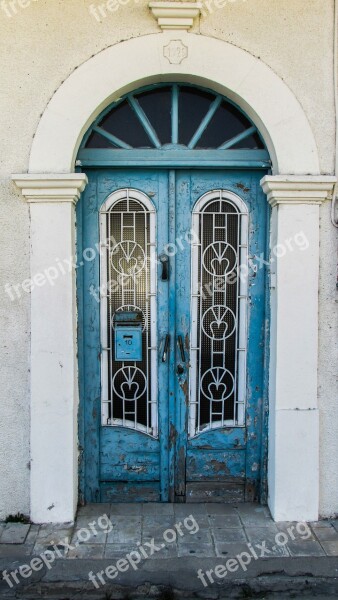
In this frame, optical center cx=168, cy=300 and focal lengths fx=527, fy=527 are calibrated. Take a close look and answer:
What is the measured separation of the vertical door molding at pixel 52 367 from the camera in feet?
12.6

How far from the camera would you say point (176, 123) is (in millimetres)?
4086

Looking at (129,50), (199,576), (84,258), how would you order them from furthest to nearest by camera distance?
1. (84,258)
2. (129,50)
3. (199,576)

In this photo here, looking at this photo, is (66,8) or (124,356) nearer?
(66,8)

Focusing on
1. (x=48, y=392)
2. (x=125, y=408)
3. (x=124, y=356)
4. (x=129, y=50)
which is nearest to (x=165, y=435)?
(x=125, y=408)

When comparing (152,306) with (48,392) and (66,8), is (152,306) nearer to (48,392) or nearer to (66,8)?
(48,392)

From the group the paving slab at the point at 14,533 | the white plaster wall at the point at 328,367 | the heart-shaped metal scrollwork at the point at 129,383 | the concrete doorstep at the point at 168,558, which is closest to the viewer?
the concrete doorstep at the point at 168,558

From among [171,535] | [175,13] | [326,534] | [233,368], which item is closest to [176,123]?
[175,13]

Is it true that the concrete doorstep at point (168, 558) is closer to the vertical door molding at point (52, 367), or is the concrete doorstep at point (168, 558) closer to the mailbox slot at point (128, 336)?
the vertical door molding at point (52, 367)

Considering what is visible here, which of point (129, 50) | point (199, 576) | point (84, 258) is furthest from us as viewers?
point (84, 258)

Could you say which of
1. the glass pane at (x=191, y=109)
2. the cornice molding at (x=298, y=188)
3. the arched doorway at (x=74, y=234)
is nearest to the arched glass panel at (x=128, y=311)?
the arched doorway at (x=74, y=234)

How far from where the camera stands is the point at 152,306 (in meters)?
4.18

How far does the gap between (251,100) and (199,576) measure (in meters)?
3.29

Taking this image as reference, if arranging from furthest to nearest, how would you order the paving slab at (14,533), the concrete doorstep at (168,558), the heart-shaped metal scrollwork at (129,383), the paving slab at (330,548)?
the heart-shaped metal scrollwork at (129,383) < the paving slab at (14,533) < the paving slab at (330,548) < the concrete doorstep at (168,558)

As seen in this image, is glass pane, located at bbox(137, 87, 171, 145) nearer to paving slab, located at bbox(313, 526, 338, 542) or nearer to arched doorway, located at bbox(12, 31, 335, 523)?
arched doorway, located at bbox(12, 31, 335, 523)
